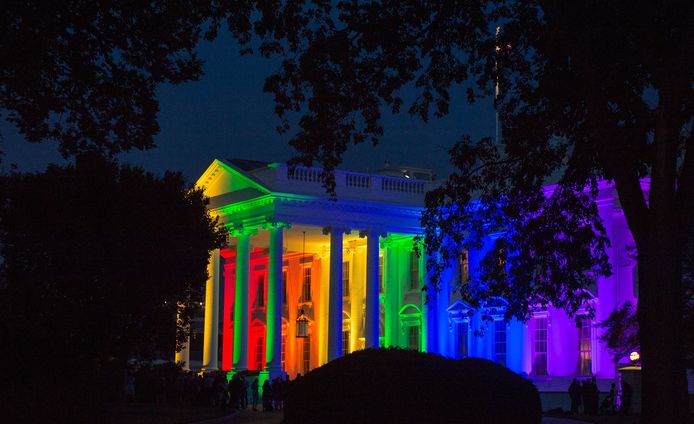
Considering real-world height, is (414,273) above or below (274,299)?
above

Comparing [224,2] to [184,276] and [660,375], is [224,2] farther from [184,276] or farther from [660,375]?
[184,276]

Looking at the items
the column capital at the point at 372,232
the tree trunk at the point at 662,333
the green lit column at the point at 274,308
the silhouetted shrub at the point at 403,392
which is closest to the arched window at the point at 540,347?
the column capital at the point at 372,232

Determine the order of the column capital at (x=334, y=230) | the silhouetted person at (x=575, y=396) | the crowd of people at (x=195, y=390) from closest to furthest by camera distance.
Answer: the silhouetted person at (x=575, y=396) < the crowd of people at (x=195, y=390) < the column capital at (x=334, y=230)

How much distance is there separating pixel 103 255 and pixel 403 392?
19002 millimetres

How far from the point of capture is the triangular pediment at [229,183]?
51.7 meters

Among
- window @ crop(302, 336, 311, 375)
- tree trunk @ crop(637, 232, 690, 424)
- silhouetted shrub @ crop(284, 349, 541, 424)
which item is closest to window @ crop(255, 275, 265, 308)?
window @ crop(302, 336, 311, 375)

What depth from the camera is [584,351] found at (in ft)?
155

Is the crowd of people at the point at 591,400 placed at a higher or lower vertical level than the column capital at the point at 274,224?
lower

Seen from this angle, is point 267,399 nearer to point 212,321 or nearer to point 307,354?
point 212,321

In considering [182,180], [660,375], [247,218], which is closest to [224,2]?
[660,375]

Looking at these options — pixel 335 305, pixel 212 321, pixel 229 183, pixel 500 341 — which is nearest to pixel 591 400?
pixel 500 341

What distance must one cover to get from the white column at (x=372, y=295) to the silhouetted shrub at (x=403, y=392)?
107 feet

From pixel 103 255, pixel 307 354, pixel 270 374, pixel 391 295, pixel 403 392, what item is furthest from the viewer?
pixel 307 354

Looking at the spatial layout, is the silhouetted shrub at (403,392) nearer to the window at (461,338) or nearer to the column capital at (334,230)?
the column capital at (334,230)
